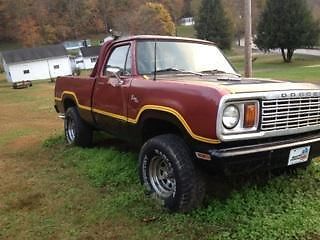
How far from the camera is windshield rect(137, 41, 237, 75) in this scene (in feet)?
18.3

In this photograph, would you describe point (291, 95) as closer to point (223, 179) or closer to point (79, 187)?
point (223, 179)

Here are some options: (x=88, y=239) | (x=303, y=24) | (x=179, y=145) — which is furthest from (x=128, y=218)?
(x=303, y=24)

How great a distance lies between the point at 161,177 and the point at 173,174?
0.51 meters

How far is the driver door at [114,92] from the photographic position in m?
5.60

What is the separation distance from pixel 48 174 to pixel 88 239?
2522mm

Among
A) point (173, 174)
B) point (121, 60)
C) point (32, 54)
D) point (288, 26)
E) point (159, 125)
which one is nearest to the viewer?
point (173, 174)

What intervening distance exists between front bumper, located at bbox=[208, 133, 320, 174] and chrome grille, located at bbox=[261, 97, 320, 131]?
0.17m

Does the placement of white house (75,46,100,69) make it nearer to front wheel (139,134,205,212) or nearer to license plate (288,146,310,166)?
front wheel (139,134,205,212)

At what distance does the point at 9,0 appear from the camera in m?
90.7

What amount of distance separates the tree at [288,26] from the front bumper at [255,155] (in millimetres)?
50196

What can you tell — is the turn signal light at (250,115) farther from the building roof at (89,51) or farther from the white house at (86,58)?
the building roof at (89,51)

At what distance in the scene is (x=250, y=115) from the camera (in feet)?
13.3

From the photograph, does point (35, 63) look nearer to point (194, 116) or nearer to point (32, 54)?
point (32, 54)

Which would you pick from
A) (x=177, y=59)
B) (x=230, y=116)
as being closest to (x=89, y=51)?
(x=177, y=59)
